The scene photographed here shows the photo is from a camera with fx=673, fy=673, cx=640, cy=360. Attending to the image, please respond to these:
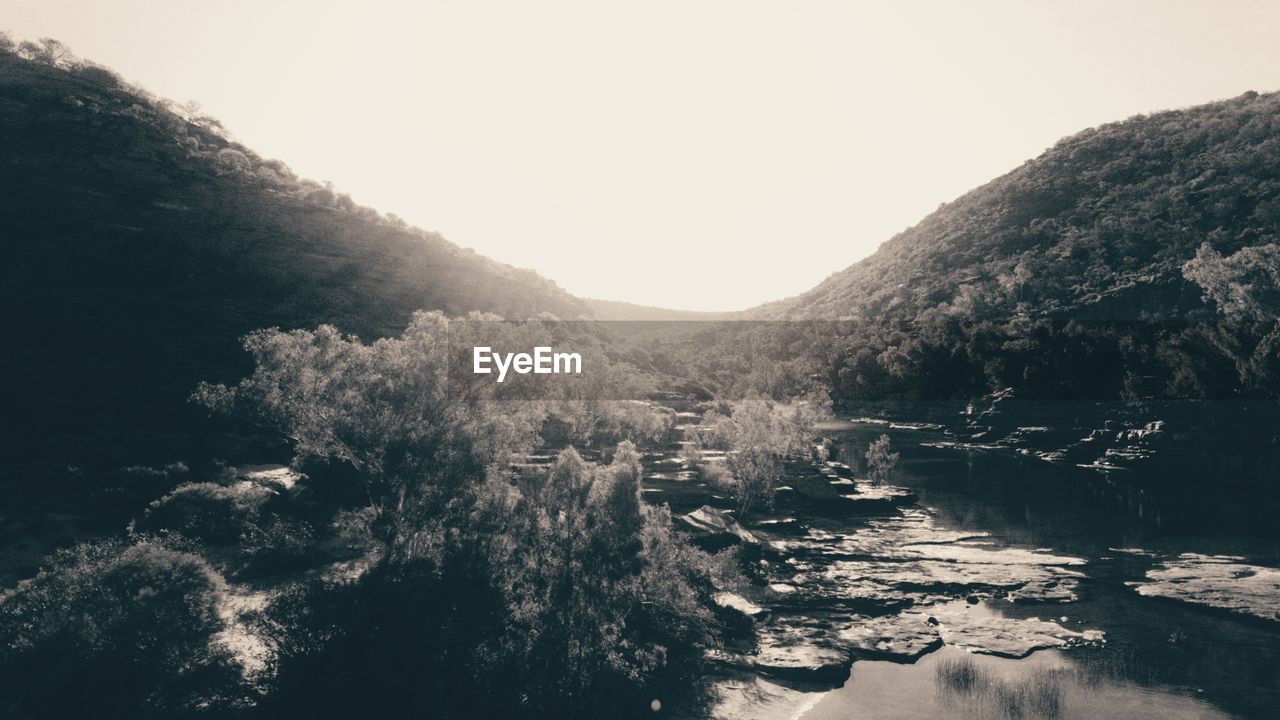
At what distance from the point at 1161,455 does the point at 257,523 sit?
10251cm

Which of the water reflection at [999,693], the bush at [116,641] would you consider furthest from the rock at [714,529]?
the bush at [116,641]

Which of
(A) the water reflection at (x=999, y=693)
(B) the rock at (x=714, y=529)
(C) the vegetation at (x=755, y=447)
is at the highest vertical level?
(C) the vegetation at (x=755, y=447)

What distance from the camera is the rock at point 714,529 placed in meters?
46.4

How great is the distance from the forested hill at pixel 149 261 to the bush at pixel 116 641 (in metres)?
30.1

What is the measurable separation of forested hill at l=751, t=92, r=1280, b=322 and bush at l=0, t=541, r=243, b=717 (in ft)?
431

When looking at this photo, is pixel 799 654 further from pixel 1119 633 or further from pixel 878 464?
pixel 878 464

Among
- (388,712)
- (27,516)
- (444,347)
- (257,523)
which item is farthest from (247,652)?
(27,516)

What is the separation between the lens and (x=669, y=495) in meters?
56.7

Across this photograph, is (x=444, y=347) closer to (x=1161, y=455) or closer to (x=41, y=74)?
(x=1161, y=455)

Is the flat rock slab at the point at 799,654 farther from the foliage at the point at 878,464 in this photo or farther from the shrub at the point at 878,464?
the shrub at the point at 878,464

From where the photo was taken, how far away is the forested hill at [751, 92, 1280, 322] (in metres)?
120

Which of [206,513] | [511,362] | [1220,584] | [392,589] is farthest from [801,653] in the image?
[206,513]

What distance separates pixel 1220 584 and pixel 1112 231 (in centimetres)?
11971

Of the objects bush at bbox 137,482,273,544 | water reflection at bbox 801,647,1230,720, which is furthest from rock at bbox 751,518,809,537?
bush at bbox 137,482,273,544
